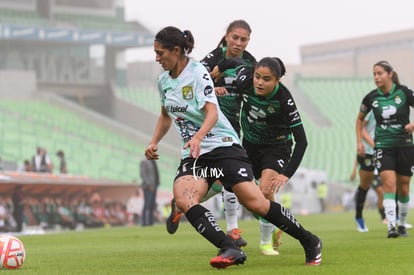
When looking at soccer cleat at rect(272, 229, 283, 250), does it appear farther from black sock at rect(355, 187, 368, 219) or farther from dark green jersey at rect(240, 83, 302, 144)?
black sock at rect(355, 187, 368, 219)

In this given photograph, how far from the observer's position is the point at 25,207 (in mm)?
26344

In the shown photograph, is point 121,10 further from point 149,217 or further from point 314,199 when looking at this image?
point 149,217

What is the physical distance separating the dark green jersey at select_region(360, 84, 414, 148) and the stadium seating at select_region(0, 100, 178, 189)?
901 inches

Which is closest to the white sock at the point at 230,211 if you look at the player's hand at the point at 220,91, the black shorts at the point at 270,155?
the black shorts at the point at 270,155

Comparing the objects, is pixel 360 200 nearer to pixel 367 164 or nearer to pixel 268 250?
pixel 367 164

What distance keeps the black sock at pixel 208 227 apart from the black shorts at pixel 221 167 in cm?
35

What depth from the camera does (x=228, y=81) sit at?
1128 centimetres

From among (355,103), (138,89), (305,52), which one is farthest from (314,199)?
(305,52)

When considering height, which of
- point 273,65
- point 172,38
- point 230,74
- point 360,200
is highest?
point 172,38

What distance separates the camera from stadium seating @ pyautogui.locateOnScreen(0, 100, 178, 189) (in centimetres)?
3716

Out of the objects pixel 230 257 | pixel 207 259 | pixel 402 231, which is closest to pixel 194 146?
pixel 230 257

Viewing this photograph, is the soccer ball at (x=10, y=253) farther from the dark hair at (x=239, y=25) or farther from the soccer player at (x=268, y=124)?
the dark hair at (x=239, y=25)

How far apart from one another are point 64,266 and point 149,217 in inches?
609

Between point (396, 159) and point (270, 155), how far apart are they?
360 cm
